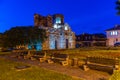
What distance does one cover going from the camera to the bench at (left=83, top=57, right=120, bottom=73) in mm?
17844

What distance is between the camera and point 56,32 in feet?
228

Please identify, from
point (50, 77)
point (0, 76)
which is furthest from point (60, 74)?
point (0, 76)

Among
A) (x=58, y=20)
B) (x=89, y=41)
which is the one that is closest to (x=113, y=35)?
(x=89, y=41)

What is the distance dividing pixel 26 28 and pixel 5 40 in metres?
6.18

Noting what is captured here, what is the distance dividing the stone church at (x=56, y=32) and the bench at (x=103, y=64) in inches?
1744

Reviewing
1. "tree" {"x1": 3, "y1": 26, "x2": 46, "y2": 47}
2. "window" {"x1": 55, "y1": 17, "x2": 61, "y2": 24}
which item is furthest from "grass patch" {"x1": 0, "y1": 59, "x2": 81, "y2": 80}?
"window" {"x1": 55, "y1": 17, "x2": 61, "y2": 24}

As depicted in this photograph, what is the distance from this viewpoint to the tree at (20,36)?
160ft

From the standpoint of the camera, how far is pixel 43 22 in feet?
272

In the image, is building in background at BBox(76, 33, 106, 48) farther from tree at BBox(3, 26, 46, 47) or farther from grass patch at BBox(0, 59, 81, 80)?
grass patch at BBox(0, 59, 81, 80)

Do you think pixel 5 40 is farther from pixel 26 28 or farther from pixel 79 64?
pixel 79 64

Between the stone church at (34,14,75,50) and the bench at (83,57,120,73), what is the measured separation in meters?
44.3

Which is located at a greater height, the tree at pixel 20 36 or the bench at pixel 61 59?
the tree at pixel 20 36

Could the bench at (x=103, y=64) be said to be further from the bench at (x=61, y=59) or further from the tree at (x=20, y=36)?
the tree at (x=20, y=36)

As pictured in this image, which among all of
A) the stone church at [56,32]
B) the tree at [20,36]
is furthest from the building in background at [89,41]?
the tree at [20,36]
